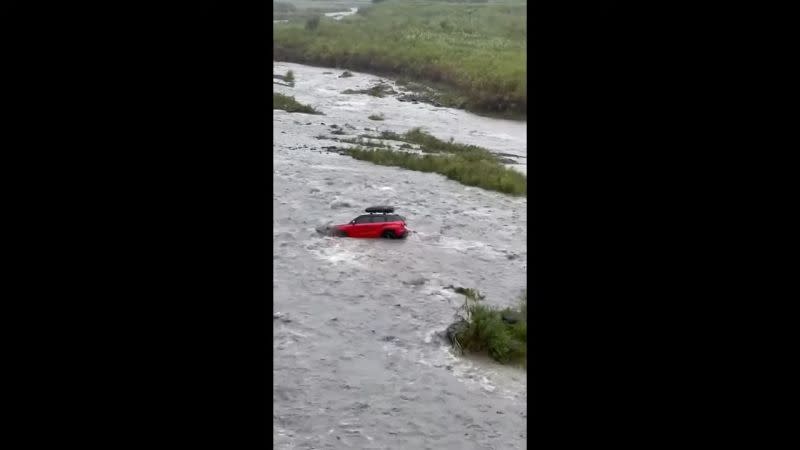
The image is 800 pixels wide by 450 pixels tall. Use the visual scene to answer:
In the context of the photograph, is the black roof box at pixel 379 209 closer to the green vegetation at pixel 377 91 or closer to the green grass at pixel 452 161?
the green grass at pixel 452 161

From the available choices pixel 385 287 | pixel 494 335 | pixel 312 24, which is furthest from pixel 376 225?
pixel 312 24

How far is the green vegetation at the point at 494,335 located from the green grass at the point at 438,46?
4.49m

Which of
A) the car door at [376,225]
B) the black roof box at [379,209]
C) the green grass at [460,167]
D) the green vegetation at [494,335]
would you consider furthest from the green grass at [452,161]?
the green vegetation at [494,335]

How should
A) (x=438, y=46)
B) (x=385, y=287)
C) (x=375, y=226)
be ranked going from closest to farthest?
(x=385, y=287), (x=375, y=226), (x=438, y=46)

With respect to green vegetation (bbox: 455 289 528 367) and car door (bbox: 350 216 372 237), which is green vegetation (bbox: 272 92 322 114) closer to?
car door (bbox: 350 216 372 237)

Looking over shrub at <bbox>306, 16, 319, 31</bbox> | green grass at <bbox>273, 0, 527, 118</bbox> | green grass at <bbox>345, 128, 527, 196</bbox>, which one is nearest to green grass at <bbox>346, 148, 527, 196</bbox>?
green grass at <bbox>345, 128, 527, 196</bbox>

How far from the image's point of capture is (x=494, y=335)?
6.66 metres

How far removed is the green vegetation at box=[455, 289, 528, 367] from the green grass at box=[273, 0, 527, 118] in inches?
177

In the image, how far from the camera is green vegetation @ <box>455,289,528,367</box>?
6.70m

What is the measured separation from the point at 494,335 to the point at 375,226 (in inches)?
85.6

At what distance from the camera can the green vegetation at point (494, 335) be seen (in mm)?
6697

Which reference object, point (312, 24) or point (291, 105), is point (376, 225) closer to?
point (291, 105)
